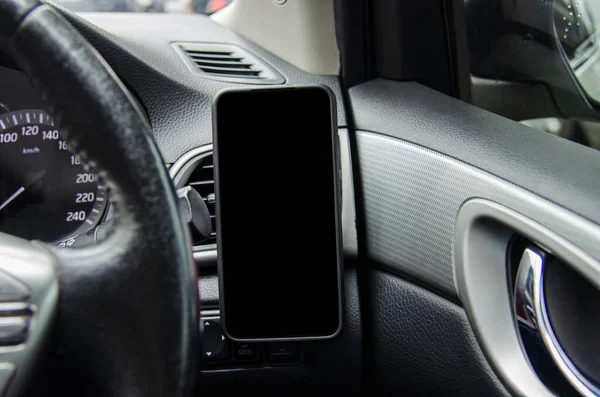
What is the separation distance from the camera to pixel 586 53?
40.2 inches

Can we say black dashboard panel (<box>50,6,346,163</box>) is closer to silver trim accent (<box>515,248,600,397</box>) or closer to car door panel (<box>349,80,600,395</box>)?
car door panel (<box>349,80,600,395</box>)

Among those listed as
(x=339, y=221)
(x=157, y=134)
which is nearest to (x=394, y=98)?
(x=339, y=221)

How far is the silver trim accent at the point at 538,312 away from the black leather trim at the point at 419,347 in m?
0.08

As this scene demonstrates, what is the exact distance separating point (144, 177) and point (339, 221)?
1.50 ft

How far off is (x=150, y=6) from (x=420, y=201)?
2.25 feet

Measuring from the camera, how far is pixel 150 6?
1.27m

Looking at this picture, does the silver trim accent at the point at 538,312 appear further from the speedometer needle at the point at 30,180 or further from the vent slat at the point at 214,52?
the speedometer needle at the point at 30,180

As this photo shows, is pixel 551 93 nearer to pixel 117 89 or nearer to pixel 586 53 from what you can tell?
pixel 586 53

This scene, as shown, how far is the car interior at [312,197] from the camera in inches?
18.2

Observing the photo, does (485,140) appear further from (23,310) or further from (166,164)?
(23,310)

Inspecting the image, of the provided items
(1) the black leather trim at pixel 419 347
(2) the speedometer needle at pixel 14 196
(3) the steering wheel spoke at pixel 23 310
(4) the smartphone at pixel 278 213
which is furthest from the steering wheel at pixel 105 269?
(2) the speedometer needle at pixel 14 196

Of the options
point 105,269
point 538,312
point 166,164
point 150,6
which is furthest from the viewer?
point 150,6

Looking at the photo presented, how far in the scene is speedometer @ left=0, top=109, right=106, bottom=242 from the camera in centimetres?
107

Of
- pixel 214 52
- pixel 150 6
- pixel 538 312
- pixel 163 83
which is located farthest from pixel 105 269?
pixel 150 6
